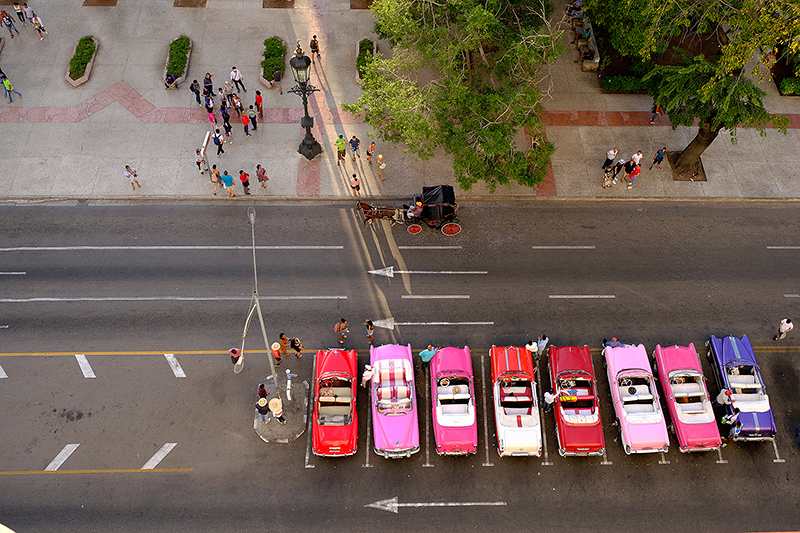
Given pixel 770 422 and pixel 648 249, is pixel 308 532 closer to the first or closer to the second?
pixel 770 422

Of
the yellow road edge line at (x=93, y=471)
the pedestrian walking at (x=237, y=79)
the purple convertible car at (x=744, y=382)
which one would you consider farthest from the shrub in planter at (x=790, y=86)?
the yellow road edge line at (x=93, y=471)

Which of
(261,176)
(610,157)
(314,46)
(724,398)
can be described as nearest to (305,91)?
(261,176)

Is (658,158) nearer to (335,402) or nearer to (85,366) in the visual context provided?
(335,402)

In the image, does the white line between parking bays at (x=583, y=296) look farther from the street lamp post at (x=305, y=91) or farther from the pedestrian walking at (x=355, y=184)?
the street lamp post at (x=305, y=91)

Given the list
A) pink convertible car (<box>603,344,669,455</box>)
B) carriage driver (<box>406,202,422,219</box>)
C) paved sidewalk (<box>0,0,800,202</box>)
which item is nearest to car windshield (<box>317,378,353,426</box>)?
carriage driver (<box>406,202,422,219</box>)

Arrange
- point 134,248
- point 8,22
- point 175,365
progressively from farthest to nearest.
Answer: point 8,22
point 134,248
point 175,365

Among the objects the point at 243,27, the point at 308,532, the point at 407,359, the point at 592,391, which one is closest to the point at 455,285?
the point at 407,359
